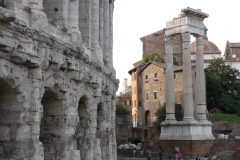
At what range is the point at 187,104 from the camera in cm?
3203

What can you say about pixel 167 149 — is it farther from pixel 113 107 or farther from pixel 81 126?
pixel 81 126

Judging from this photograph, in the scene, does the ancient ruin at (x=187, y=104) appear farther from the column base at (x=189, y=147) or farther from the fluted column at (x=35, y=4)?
the fluted column at (x=35, y=4)

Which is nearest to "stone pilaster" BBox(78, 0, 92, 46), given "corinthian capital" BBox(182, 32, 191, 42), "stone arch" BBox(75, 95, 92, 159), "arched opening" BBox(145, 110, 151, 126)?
"stone arch" BBox(75, 95, 92, 159)

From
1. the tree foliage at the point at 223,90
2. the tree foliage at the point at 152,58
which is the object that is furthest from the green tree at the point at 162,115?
the tree foliage at the point at 152,58

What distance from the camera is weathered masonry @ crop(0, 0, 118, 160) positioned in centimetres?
889

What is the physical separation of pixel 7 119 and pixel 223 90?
38.5 meters

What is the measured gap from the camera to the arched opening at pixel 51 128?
36.9 feet

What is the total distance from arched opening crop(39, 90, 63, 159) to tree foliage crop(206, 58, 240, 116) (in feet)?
114

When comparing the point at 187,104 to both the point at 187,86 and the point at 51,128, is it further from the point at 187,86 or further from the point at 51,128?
the point at 51,128

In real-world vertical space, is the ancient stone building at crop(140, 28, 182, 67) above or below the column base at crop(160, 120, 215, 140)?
above

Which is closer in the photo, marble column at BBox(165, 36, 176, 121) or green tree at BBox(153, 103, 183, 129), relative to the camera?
marble column at BBox(165, 36, 176, 121)

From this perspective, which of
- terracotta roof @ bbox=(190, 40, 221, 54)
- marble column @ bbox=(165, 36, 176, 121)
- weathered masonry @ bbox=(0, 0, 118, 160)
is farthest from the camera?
terracotta roof @ bbox=(190, 40, 221, 54)

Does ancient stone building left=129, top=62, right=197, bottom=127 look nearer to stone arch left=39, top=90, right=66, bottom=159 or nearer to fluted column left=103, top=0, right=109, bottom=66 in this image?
fluted column left=103, top=0, right=109, bottom=66

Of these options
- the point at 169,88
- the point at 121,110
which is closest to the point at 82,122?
the point at 169,88
